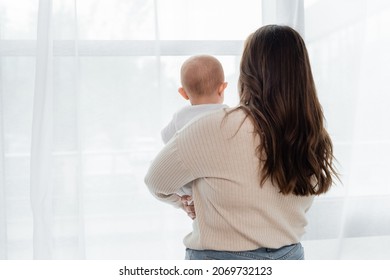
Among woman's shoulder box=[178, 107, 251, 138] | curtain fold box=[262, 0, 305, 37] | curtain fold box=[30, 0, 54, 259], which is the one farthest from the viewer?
curtain fold box=[262, 0, 305, 37]

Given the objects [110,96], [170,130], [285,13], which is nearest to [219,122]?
[170,130]

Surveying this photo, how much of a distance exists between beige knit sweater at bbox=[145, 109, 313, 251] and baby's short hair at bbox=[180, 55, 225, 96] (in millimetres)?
166

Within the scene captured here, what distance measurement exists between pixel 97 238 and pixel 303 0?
117 cm

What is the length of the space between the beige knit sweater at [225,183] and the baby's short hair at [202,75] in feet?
0.55

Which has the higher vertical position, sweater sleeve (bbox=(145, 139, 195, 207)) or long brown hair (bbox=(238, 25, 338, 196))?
long brown hair (bbox=(238, 25, 338, 196))

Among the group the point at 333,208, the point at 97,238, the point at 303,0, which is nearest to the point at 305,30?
the point at 303,0

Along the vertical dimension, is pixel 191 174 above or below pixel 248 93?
below

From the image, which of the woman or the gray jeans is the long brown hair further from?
the gray jeans

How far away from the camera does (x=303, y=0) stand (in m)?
1.80

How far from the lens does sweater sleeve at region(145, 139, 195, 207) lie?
1.10 meters

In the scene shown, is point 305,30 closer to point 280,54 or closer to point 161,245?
point 280,54

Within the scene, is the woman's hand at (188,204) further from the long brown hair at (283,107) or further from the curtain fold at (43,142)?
the curtain fold at (43,142)

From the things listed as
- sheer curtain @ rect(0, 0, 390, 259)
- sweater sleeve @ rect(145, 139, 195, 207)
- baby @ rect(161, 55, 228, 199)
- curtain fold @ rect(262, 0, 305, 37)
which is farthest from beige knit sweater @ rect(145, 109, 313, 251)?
curtain fold @ rect(262, 0, 305, 37)

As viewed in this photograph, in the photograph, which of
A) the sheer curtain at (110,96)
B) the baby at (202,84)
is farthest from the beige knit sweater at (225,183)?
the sheer curtain at (110,96)
